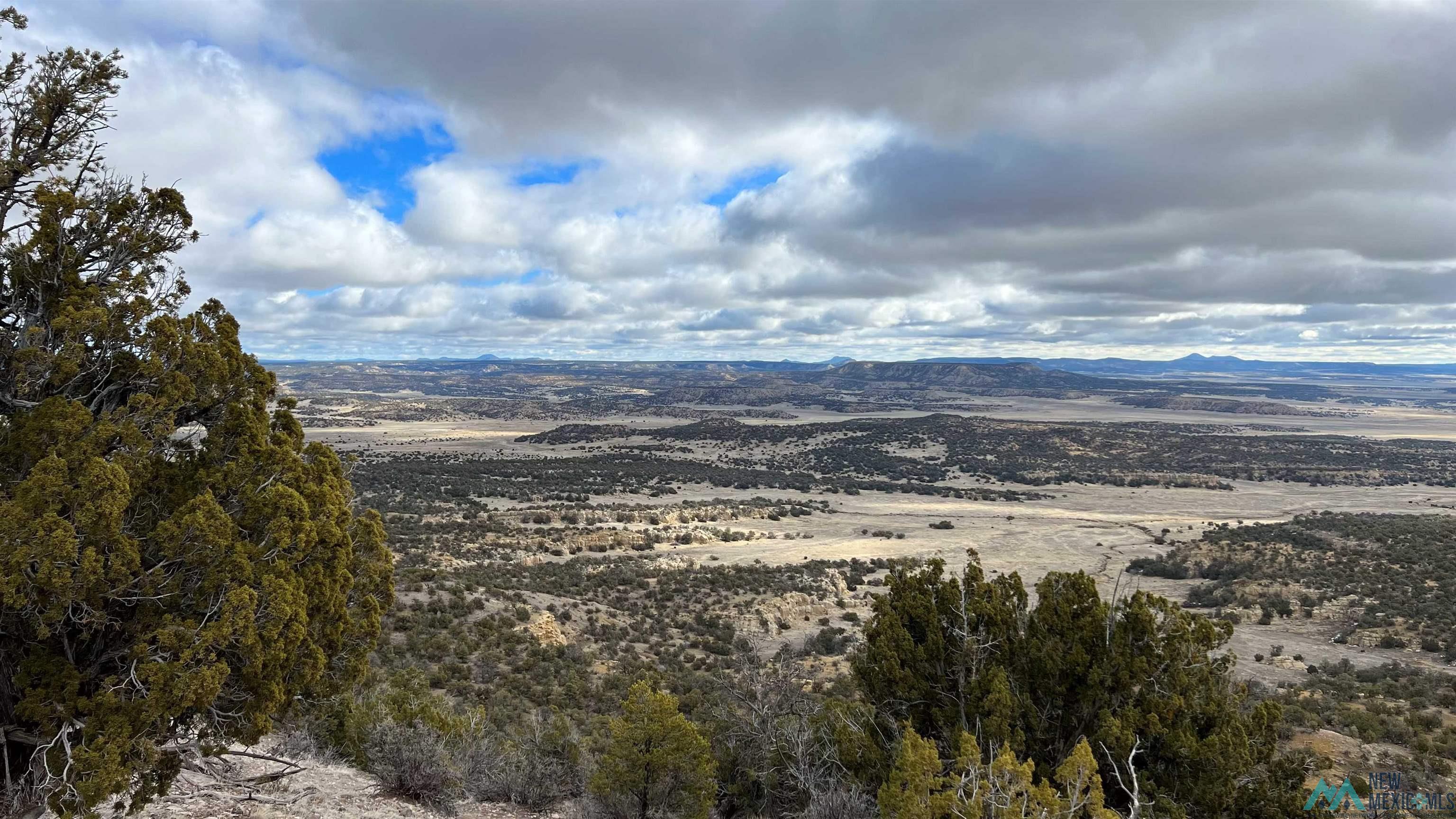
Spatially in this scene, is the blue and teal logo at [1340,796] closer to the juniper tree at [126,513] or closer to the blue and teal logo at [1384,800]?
the blue and teal logo at [1384,800]

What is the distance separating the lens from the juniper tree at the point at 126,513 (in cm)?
593

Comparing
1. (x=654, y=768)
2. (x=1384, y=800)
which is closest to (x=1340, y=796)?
(x=1384, y=800)

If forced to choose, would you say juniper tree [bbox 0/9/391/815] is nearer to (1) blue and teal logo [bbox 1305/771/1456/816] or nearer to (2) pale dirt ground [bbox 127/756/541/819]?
(2) pale dirt ground [bbox 127/756/541/819]

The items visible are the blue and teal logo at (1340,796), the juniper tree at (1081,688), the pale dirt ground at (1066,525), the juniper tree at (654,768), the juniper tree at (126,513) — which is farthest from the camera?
the pale dirt ground at (1066,525)

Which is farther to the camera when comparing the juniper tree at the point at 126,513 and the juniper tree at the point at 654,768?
the juniper tree at the point at 654,768

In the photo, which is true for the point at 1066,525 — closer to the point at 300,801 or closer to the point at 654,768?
the point at 654,768

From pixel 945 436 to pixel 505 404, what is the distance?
120178 mm

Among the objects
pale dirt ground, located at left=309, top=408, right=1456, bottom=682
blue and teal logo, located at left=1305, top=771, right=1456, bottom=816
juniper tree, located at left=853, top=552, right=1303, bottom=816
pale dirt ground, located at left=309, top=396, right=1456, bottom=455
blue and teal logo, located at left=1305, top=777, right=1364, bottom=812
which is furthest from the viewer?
pale dirt ground, located at left=309, top=396, right=1456, bottom=455

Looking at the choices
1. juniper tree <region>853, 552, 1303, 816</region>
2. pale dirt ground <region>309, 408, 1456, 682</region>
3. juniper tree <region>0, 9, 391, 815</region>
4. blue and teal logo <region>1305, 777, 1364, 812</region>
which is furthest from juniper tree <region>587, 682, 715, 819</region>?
pale dirt ground <region>309, 408, 1456, 682</region>

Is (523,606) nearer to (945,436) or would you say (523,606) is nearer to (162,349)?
(162,349)

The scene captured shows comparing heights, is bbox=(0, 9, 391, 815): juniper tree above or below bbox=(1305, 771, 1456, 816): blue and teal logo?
above

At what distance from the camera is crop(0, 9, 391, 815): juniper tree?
5.93m

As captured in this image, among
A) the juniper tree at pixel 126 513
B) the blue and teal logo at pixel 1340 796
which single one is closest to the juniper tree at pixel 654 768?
the juniper tree at pixel 126 513

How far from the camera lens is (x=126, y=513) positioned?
671cm
